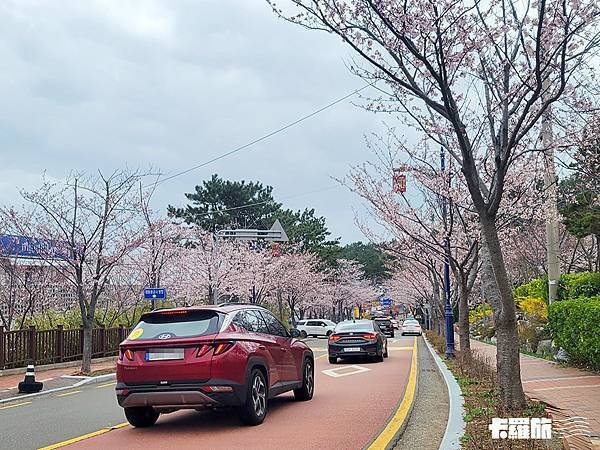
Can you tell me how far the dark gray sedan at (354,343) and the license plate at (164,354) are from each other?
13116 mm

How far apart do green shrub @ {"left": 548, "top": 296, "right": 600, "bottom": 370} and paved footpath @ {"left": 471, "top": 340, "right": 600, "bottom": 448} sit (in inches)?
15.6

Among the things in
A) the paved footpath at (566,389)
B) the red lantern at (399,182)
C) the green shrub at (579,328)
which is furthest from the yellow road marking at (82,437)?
the red lantern at (399,182)

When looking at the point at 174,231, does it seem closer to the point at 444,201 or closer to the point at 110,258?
the point at 110,258

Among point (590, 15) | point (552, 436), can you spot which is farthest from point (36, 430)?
point (590, 15)

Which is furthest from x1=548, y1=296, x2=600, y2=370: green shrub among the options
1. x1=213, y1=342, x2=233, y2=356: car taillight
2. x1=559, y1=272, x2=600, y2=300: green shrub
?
x1=213, y1=342, x2=233, y2=356: car taillight

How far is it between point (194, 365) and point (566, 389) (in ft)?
23.4

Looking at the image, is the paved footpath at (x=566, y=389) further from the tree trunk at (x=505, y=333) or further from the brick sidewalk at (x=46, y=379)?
the brick sidewalk at (x=46, y=379)

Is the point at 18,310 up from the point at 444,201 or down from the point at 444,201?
down

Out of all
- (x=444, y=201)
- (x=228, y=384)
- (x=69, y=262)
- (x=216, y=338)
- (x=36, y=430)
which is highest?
(x=444, y=201)

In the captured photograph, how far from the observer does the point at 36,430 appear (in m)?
9.45

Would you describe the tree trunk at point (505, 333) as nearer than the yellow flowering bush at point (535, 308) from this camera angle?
Yes

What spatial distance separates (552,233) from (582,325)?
5435mm

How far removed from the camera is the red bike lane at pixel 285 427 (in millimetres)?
7965

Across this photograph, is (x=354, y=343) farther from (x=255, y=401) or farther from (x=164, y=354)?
(x=164, y=354)
